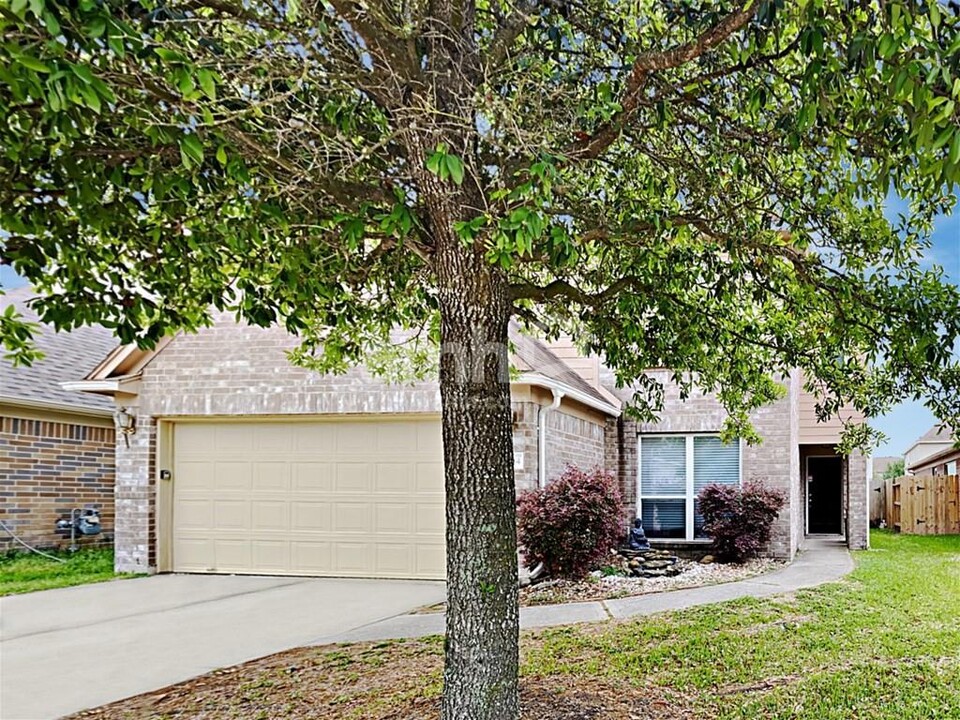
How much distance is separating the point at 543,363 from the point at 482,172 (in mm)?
6435

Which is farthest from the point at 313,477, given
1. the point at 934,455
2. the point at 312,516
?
the point at 934,455

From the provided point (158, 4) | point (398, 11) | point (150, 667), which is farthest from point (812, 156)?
point (150, 667)

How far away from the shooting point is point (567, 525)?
9.89m

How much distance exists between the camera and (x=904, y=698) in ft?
17.9

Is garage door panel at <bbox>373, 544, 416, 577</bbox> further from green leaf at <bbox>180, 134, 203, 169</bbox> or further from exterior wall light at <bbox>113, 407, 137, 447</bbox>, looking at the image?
green leaf at <bbox>180, 134, 203, 169</bbox>

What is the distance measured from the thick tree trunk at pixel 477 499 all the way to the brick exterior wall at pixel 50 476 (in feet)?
34.3

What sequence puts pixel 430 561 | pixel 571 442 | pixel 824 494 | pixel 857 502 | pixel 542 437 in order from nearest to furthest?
pixel 542 437 < pixel 430 561 < pixel 571 442 < pixel 857 502 < pixel 824 494

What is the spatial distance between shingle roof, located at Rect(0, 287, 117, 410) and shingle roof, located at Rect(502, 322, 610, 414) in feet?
21.8

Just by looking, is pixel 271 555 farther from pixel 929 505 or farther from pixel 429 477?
pixel 929 505

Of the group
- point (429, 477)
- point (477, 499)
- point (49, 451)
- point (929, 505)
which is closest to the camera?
point (477, 499)

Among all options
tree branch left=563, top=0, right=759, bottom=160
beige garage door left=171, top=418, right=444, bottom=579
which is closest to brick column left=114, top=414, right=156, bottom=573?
beige garage door left=171, top=418, right=444, bottom=579

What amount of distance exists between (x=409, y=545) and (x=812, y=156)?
746 cm

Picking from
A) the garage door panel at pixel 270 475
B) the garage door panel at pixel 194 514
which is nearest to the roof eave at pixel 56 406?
the garage door panel at pixel 194 514

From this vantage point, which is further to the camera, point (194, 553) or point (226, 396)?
point (194, 553)
